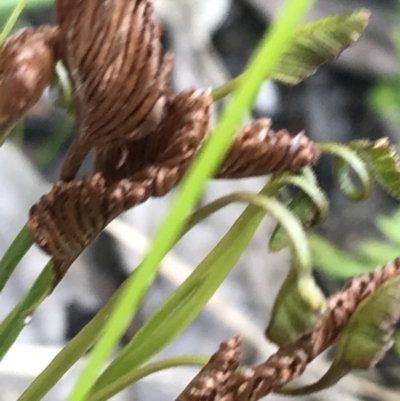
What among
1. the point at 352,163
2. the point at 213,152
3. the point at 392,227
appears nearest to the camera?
the point at 213,152

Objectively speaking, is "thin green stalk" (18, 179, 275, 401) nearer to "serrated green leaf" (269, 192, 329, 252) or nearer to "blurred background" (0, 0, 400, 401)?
"serrated green leaf" (269, 192, 329, 252)

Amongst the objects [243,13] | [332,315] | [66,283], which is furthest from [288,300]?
[243,13]

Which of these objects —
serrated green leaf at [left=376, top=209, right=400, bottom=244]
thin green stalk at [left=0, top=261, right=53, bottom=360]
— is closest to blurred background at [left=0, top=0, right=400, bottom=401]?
serrated green leaf at [left=376, top=209, right=400, bottom=244]

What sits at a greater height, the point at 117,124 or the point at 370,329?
the point at 117,124

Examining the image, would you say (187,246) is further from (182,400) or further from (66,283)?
(182,400)

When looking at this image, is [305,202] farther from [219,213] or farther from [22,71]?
[219,213]

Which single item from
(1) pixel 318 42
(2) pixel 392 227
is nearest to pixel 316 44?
(1) pixel 318 42
